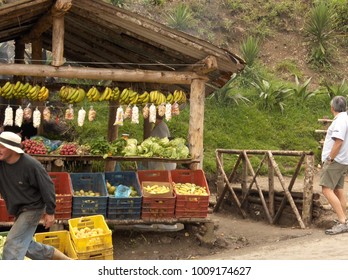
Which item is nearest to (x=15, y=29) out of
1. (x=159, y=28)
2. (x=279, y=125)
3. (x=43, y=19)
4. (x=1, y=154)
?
(x=43, y=19)

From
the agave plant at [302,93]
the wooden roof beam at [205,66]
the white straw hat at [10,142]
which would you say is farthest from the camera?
the agave plant at [302,93]

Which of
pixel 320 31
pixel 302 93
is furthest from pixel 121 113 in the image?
pixel 320 31

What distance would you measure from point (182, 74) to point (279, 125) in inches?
418

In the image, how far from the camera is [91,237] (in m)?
8.55

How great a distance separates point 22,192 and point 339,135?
4827 mm

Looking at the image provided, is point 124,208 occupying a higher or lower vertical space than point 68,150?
lower

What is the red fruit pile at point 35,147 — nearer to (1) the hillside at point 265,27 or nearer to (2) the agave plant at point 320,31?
(1) the hillside at point 265,27

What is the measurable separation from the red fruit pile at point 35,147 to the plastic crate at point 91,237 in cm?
154

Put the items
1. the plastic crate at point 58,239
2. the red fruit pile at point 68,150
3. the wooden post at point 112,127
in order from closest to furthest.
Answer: the plastic crate at point 58,239 < the red fruit pile at point 68,150 < the wooden post at point 112,127

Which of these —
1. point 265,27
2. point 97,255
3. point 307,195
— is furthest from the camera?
point 265,27

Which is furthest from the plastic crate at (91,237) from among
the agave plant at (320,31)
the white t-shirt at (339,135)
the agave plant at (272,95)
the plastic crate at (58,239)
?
the agave plant at (320,31)

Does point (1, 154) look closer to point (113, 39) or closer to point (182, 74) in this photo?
point (182, 74)

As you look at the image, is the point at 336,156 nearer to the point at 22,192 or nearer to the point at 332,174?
the point at 332,174

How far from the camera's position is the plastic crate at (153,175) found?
1055cm
